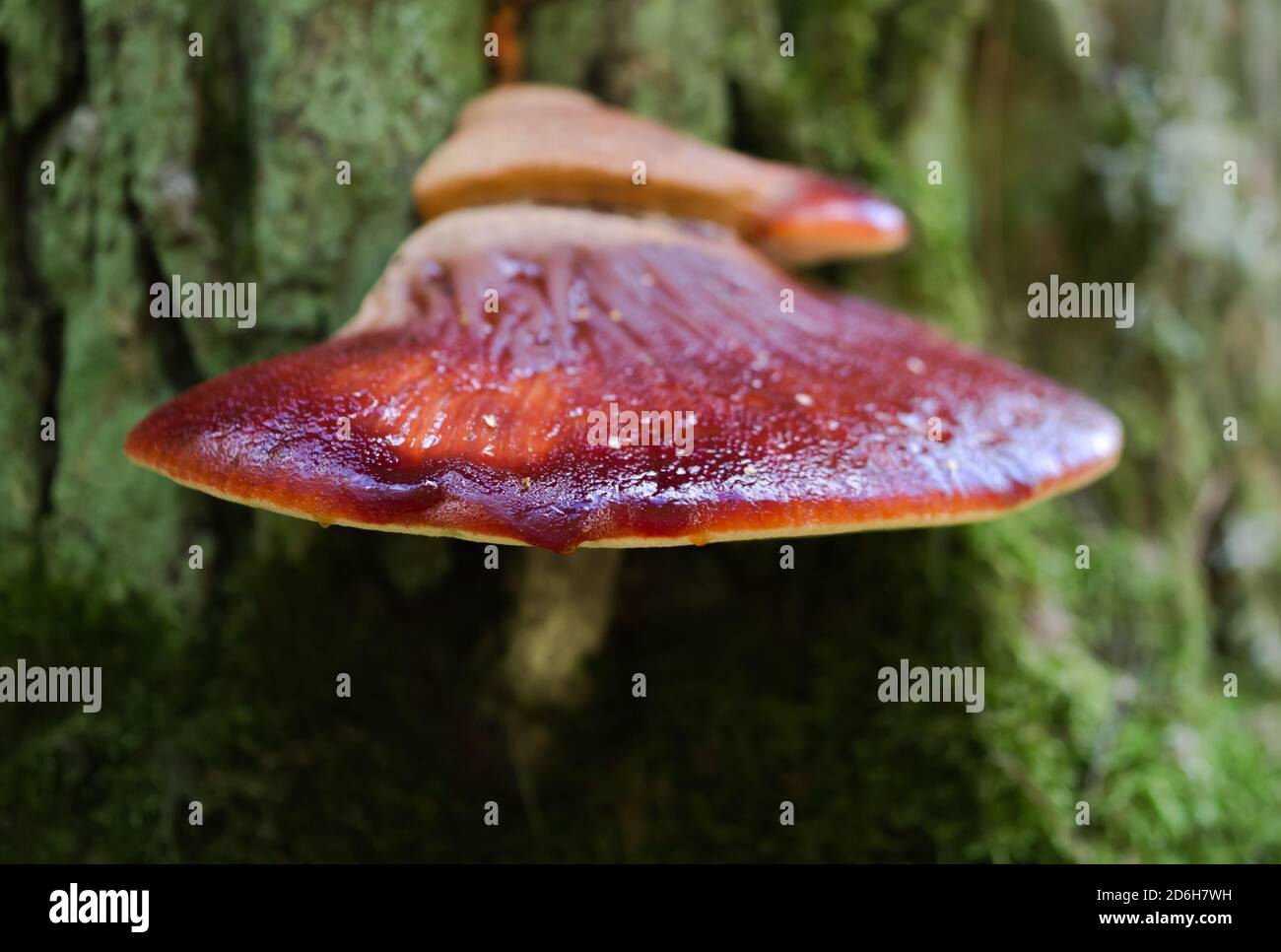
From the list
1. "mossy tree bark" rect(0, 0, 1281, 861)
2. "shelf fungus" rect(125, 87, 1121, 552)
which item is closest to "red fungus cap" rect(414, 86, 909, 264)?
"shelf fungus" rect(125, 87, 1121, 552)

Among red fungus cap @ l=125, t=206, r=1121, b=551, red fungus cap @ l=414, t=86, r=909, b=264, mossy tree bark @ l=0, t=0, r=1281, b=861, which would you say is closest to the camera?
red fungus cap @ l=125, t=206, r=1121, b=551

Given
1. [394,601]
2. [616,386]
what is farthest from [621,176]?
[394,601]

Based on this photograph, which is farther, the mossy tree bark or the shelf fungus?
the mossy tree bark

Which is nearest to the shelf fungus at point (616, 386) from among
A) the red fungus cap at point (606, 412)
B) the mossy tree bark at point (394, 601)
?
the red fungus cap at point (606, 412)

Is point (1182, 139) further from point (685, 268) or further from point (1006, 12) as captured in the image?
point (685, 268)

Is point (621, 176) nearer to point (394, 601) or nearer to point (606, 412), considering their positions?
point (606, 412)

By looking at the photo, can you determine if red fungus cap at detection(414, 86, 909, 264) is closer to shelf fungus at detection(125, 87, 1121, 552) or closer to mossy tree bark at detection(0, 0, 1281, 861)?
shelf fungus at detection(125, 87, 1121, 552)
